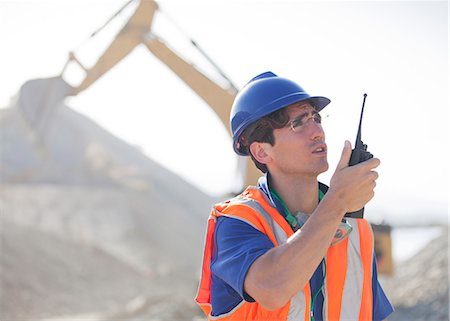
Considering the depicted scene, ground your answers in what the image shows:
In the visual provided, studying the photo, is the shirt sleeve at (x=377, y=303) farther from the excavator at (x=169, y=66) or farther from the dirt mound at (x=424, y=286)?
the dirt mound at (x=424, y=286)

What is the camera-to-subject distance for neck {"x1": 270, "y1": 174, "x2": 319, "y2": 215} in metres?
1.93

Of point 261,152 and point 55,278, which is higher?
point 261,152

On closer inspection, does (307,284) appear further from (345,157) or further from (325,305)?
(345,157)

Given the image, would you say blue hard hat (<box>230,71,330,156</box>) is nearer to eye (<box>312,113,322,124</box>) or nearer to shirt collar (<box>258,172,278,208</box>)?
eye (<box>312,113,322,124</box>)

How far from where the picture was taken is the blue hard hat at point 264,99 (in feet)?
6.22

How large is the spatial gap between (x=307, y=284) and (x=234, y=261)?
250mm

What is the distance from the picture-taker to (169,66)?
30.7 feet

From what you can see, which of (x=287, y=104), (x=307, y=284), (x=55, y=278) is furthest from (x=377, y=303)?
(x=55, y=278)

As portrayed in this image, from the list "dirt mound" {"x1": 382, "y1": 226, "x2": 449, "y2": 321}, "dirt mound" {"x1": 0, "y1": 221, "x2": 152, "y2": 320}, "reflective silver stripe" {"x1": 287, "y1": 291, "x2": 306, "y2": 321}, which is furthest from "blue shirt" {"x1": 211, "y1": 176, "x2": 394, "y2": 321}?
"dirt mound" {"x1": 0, "y1": 221, "x2": 152, "y2": 320}

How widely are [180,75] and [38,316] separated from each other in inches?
301

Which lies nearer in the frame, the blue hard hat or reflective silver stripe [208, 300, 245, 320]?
reflective silver stripe [208, 300, 245, 320]

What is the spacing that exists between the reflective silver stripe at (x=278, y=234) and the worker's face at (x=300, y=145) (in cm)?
15

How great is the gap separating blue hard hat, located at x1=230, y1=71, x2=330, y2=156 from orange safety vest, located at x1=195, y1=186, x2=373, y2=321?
21 cm

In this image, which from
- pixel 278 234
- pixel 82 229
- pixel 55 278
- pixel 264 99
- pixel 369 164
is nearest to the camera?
pixel 369 164
